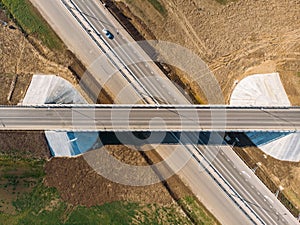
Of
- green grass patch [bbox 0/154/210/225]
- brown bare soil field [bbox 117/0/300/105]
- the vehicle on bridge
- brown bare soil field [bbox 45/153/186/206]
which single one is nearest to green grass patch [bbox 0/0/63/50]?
the vehicle on bridge

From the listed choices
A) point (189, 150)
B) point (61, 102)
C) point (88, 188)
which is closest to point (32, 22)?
point (61, 102)

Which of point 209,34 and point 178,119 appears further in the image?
point 209,34

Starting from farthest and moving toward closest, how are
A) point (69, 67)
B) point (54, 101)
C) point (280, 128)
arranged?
point (69, 67) → point (54, 101) → point (280, 128)

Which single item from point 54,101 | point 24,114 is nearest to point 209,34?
point 54,101

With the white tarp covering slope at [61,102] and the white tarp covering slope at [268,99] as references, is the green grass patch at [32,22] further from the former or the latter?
the white tarp covering slope at [268,99]

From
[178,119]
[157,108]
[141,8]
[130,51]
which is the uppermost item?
[141,8]

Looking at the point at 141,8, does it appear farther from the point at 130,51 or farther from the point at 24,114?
the point at 24,114

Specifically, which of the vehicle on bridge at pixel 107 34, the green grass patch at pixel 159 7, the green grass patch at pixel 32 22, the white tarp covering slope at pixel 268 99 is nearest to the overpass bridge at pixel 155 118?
the white tarp covering slope at pixel 268 99
